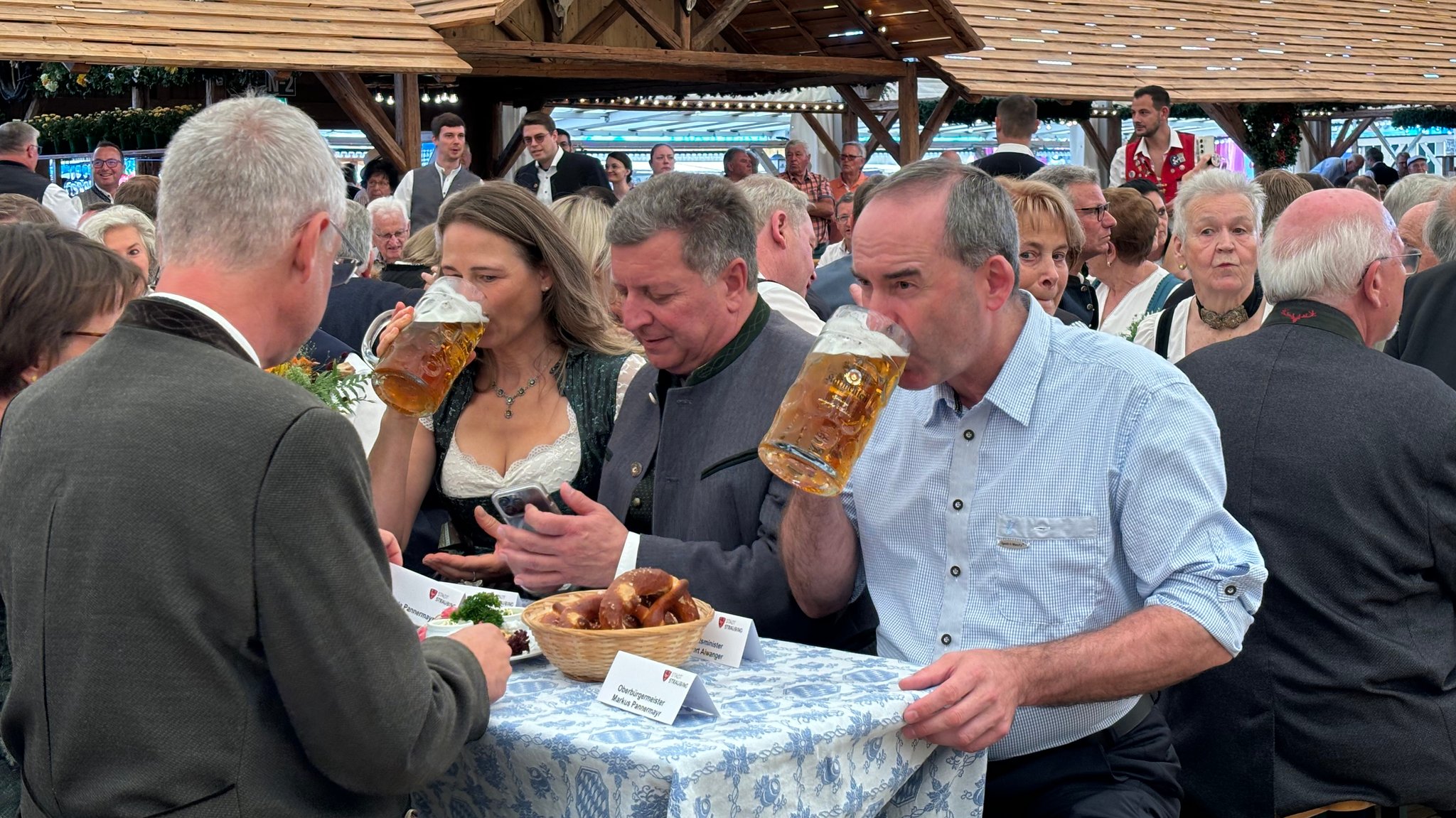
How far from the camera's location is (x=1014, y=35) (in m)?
14.5

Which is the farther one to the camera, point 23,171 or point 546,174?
point 546,174

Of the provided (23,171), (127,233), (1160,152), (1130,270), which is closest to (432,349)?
(127,233)

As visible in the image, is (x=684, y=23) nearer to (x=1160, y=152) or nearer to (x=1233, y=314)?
(x=1160, y=152)

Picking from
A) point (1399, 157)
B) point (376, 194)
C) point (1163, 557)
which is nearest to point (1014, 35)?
point (376, 194)

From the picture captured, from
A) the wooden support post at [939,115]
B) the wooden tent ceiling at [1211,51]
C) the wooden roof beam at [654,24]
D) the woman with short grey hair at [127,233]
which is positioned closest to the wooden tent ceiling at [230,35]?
the wooden roof beam at [654,24]

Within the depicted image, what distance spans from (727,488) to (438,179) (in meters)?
7.22

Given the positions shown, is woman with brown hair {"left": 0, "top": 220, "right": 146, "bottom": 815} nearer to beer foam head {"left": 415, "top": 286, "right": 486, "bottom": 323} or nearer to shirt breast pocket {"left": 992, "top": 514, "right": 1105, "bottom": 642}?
beer foam head {"left": 415, "top": 286, "right": 486, "bottom": 323}

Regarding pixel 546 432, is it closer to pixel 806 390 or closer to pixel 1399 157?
pixel 806 390

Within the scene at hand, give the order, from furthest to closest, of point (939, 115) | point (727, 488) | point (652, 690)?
1. point (939, 115)
2. point (727, 488)
3. point (652, 690)

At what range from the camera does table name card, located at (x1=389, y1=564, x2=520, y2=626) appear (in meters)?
2.27

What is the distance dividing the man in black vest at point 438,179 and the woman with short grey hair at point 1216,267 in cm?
575

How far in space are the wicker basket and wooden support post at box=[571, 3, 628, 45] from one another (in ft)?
33.6

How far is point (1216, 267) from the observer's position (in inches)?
170

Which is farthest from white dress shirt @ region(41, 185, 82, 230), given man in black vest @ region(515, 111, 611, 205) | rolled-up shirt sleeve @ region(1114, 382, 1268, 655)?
rolled-up shirt sleeve @ region(1114, 382, 1268, 655)
